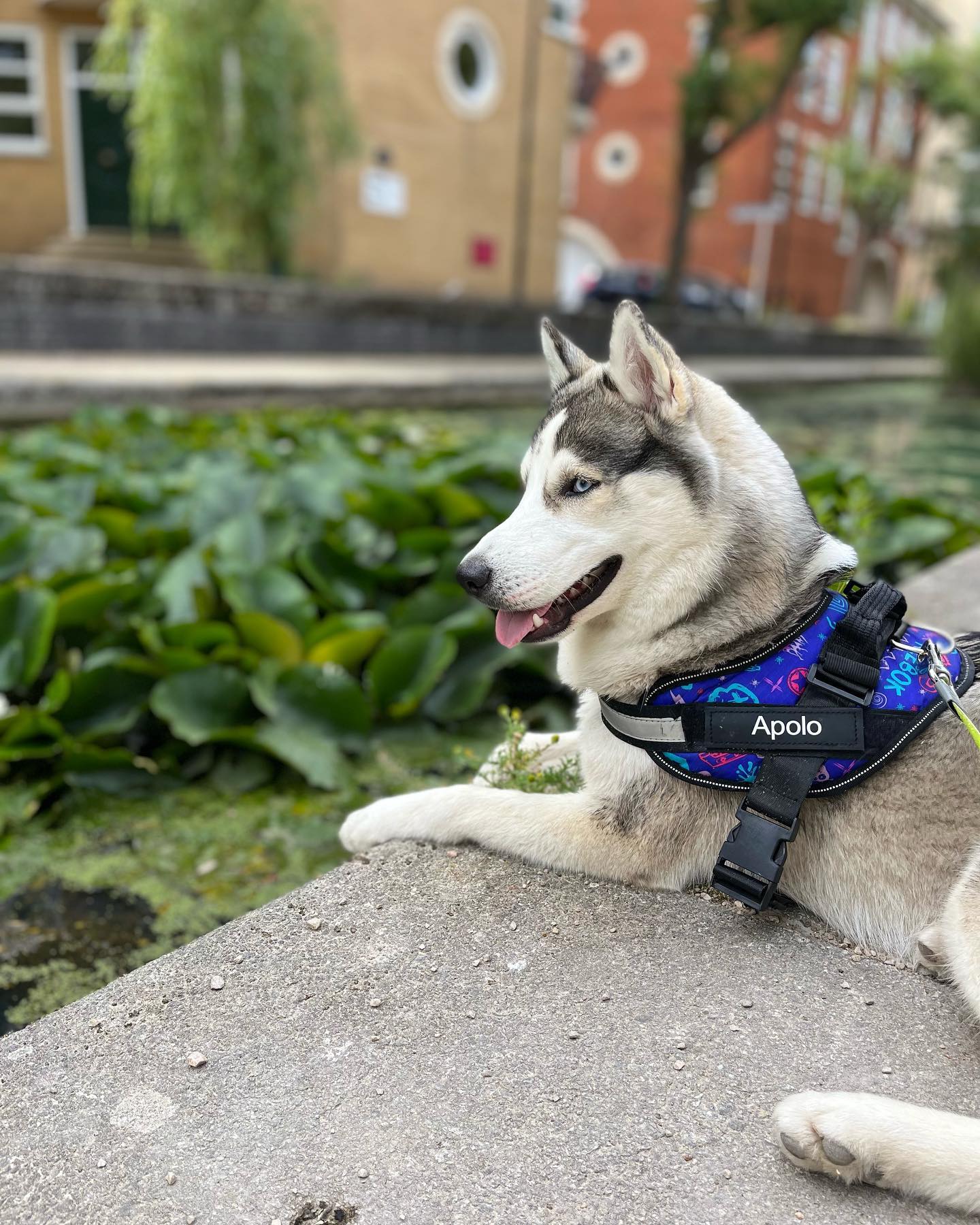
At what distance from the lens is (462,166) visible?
76.7 ft

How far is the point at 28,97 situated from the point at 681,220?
13758mm

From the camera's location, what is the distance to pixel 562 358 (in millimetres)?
2443

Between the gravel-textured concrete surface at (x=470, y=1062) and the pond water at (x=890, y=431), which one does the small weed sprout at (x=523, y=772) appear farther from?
the pond water at (x=890, y=431)

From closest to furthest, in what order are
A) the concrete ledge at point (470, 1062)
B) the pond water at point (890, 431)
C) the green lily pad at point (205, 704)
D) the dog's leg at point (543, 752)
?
the concrete ledge at point (470, 1062) < the dog's leg at point (543, 752) < the green lily pad at point (205, 704) < the pond water at point (890, 431)

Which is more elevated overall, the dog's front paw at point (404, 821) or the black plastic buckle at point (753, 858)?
the black plastic buckle at point (753, 858)

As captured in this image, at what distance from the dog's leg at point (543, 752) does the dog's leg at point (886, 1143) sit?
1128 millimetres

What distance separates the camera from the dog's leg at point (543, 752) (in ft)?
8.50

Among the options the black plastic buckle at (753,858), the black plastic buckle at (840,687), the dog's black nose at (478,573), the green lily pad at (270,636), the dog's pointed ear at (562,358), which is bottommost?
the green lily pad at (270,636)

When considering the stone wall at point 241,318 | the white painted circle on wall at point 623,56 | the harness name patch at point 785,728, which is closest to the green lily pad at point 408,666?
the harness name patch at point 785,728

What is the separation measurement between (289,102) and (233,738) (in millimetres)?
17133

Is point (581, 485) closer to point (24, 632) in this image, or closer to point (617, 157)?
point (24, 632)

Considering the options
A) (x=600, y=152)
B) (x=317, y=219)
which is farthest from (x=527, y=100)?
(x=600, y=152)

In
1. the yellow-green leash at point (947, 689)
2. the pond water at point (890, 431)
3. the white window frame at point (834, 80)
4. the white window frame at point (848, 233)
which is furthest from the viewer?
the white window frame at point (848, 233)

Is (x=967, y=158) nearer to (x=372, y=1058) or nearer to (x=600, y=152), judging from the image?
(x=600, y=152)
